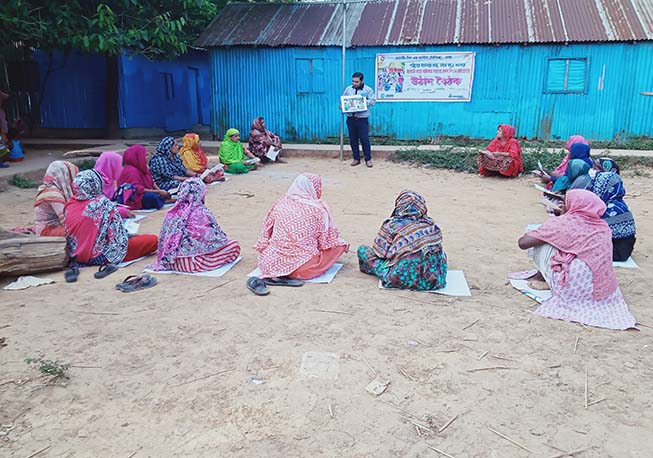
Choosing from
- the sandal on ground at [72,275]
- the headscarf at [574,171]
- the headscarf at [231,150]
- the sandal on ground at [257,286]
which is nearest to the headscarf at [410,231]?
the sandal on ground at [257,286]

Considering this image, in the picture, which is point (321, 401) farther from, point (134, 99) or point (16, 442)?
point (134, 99)

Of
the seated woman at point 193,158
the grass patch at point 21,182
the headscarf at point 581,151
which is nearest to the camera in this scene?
the headscarf at point 581,151

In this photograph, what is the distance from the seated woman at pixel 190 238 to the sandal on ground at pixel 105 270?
35cm

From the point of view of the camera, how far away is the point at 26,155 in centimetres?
1128

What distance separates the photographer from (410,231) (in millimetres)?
4047

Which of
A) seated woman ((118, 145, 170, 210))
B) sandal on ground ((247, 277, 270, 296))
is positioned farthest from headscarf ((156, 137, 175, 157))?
sandal on ground ((247, 277, 270, 296))

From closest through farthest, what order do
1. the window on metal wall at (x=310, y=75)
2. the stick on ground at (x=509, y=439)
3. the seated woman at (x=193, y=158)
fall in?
the stick on ground at (x=509, y=439) < the seated woman at (x=193, y=158) < the window on metal wall at (x=310, y=75)

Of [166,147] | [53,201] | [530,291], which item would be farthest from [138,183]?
[530,291]

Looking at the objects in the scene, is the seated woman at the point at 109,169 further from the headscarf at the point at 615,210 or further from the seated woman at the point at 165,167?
the headscarf at the point at 615,210

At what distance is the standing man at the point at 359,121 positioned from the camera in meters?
10.3

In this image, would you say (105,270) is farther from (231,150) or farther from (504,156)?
(504,156)

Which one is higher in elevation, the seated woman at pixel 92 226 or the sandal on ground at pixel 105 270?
the seated woman at pixel 92 226

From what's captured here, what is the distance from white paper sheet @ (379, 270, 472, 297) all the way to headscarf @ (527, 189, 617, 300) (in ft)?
2.29

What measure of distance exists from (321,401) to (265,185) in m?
6.52
